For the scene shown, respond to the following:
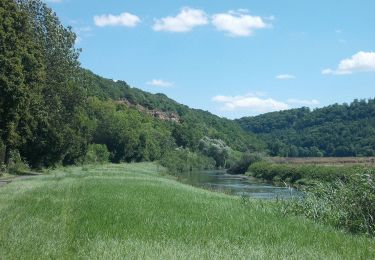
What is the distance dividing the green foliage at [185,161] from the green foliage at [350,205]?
95.1 metres

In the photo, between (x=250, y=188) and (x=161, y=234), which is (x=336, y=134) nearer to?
(x=250, y=188)

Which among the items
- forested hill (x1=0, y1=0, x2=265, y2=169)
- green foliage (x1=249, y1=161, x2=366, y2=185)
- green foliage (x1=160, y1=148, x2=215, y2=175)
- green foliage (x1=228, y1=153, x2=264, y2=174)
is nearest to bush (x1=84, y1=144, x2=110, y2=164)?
forested hill (x1=0, y1=0, x2=265, y2=169)

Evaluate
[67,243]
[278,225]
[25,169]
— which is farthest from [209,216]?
[25,169]

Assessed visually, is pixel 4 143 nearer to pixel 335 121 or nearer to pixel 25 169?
pixel 25 169

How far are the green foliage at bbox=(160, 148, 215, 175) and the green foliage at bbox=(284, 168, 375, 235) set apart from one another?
312 feet

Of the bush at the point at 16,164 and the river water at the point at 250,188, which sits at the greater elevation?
the bush at the point at 16,164

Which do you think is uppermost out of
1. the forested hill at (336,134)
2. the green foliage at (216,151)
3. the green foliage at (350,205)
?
the forested hill at (336,134)

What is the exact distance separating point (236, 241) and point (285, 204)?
10.5m

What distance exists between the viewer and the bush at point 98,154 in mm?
94312

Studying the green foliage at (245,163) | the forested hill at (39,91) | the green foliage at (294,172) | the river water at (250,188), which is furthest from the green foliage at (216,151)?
the river water at (250,188)

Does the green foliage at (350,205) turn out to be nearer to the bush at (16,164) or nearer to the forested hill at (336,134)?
the bush at (16,164)

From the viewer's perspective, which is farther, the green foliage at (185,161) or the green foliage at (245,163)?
the green foliage at (185,161)

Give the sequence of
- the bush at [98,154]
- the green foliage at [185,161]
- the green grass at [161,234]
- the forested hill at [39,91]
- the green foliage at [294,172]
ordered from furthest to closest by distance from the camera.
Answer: the green foliage at [185,161] < the bush at [98,154] < the green foliage at [294,172] < the forested hill at [39,91] < the green grass at [161,234]

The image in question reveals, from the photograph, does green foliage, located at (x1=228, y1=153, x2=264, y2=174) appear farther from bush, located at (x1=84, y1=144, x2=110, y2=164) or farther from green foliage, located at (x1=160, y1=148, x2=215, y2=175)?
bush, located at (x1=84, y1=144, x2=110, y2=164)
